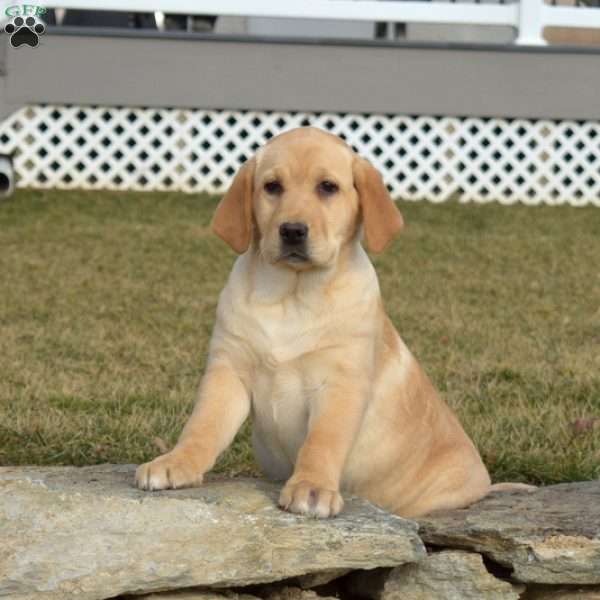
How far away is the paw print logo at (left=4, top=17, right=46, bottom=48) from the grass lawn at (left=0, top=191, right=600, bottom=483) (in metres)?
1.40

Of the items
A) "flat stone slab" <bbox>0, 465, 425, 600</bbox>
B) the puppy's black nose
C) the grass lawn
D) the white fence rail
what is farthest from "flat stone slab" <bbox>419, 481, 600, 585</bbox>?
the white fence rail

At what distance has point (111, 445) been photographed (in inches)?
202

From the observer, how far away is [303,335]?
11.6ft

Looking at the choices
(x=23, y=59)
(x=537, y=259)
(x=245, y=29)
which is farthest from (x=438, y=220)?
(x=245, y=29)

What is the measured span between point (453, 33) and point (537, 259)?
7626 millimetres

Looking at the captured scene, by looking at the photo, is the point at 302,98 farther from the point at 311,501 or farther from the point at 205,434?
the point at 311,501

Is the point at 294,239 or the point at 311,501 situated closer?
the point at 311,501

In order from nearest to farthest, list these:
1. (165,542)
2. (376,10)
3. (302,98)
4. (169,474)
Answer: (165,542) → (169,474) → (302,98) → (376,10)

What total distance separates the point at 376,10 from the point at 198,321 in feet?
17.4

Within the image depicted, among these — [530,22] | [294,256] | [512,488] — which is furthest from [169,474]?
[530,22]

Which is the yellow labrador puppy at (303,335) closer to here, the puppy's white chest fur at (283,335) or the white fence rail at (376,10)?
the puppy's white chest fur at (283,335)

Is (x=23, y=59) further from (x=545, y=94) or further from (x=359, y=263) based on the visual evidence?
(x=359, y=263)

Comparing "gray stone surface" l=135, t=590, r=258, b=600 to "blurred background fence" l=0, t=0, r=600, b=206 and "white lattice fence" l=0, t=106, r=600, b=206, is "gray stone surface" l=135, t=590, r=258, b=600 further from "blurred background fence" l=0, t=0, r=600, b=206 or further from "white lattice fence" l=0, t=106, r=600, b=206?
"white lattice fence" l=0, t=106, r=600, b=206

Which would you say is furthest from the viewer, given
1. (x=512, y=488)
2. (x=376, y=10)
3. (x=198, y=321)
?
(x=376, y=10)
